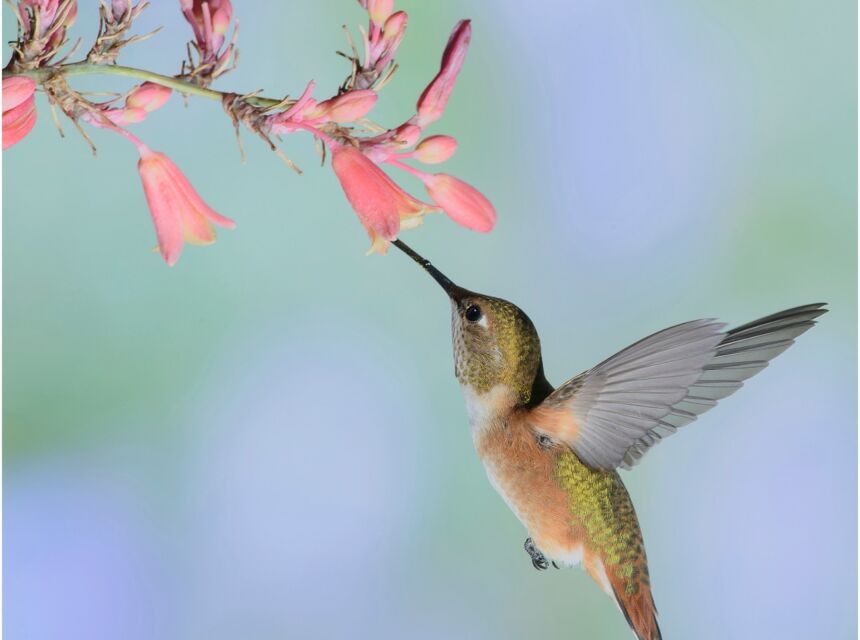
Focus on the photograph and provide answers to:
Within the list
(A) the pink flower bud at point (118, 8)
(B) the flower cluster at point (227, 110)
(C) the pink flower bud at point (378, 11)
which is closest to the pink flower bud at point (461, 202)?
(B) the flower cluster at point (227, 110)

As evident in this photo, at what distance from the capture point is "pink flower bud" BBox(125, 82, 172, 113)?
1.51ft

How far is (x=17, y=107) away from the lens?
1.41 feet

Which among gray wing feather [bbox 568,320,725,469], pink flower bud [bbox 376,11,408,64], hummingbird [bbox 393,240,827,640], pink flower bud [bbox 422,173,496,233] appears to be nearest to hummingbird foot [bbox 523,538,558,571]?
hummingbird [bbox 393,240,827,640]

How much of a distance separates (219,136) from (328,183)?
13cm

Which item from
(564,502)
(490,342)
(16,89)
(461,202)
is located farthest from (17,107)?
(564,502)

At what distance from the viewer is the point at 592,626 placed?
1047mm

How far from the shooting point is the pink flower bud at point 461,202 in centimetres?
56

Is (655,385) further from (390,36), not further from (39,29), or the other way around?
(39,29)

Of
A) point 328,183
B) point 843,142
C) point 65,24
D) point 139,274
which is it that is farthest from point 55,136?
point 843,142

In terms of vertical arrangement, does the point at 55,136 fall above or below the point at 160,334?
above

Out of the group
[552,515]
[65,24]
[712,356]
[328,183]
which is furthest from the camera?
[328,183]

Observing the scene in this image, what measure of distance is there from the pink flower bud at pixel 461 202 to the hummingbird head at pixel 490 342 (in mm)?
73

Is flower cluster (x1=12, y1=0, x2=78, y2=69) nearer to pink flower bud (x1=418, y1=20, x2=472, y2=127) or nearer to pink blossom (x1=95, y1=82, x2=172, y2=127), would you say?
pink blossom (x1=95, y1=82, x2=172, y2=127)

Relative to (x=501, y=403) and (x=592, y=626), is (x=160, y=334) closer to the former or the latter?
(x=501, y=403)
